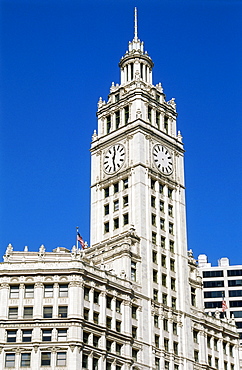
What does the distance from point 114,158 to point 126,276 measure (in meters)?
25.9

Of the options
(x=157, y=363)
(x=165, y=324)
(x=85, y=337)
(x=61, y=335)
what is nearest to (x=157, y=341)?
(x=157, y=363)

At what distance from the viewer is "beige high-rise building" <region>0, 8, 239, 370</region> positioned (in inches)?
4550

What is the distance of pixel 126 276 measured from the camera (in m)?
129

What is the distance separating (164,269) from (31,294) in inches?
1133

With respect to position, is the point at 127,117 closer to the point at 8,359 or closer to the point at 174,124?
the point at 174,124

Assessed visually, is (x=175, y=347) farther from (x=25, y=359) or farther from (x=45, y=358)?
(x=25, y=359)

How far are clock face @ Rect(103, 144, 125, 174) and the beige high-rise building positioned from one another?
0.73 ft

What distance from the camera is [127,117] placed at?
14925cm

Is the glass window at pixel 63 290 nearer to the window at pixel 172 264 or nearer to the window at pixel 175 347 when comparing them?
the window at pixel 175 347

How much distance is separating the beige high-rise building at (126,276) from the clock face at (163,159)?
0.75ft

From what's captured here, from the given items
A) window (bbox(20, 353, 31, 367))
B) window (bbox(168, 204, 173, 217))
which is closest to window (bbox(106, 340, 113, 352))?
window (bbox(20, 353, 31, 367))

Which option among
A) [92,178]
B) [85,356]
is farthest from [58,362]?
[92,178]

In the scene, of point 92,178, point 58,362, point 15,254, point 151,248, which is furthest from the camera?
point 92,178

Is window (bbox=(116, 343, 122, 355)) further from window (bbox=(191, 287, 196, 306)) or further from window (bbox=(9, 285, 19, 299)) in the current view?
window (bbox=(191, 287, 196, 306))
